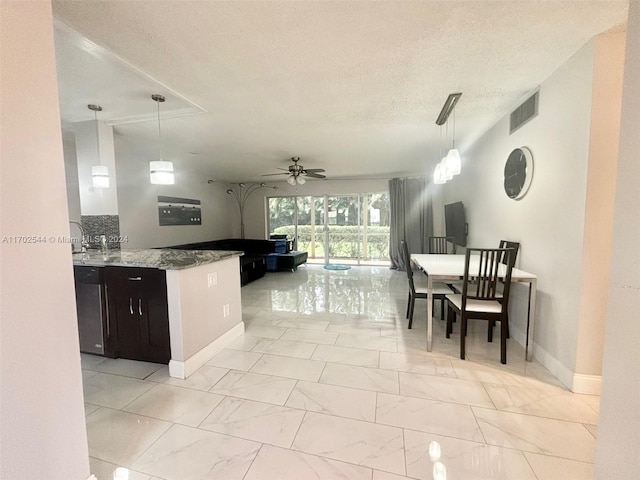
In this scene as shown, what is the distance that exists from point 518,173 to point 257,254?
17.7 ft

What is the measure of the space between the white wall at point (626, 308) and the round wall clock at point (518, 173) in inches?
70.9

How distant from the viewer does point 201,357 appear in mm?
2355

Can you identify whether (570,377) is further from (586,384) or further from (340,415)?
(340,415)

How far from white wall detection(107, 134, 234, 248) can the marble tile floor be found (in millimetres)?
2517

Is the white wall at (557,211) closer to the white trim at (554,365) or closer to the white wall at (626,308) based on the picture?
the white trim at (554,365)

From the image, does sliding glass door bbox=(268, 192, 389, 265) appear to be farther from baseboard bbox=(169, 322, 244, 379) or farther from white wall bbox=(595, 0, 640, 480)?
white wall bbox=(595, 0, 640, 480)

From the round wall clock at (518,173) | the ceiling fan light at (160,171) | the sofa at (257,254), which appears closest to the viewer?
the round wall clock at (518,173)

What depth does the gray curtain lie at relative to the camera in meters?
6.61

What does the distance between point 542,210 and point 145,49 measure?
3283 mm

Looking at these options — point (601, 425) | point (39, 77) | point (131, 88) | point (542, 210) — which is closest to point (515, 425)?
point (601, 425)

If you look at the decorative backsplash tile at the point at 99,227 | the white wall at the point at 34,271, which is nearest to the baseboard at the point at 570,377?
the white wall at the point at 34,271

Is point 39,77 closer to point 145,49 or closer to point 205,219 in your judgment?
point 145,49

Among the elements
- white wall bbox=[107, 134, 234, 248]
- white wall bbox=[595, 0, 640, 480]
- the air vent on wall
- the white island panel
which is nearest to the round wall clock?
the air vent on wall

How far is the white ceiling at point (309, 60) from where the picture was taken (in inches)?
59.1
